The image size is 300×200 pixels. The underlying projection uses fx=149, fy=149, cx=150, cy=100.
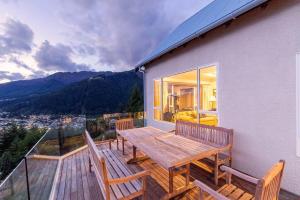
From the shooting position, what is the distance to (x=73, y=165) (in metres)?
3.78

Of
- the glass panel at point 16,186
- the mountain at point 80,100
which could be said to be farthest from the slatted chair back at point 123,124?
the mountain at point 80,100

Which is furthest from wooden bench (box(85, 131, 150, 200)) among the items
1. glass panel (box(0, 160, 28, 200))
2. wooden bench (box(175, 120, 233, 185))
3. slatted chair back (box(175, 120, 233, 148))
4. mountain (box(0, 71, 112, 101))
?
mountain (box(0, 71, 112, 101))

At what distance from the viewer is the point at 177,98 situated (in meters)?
7.12

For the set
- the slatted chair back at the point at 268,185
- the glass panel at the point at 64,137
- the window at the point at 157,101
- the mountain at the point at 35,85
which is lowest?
the glass panel at the point at 64,137

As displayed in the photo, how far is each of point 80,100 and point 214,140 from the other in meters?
31.5

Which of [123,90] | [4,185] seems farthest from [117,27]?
[123,90]

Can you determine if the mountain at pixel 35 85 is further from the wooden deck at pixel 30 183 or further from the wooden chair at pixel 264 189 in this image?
the wooden chair at pixel 264 189

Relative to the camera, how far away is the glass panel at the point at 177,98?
19.7 ft

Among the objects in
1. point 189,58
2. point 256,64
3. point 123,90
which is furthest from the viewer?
point 123,90

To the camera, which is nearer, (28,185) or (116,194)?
(116,194)

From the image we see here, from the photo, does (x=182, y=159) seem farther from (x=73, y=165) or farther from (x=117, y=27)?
(x=117, y=27)

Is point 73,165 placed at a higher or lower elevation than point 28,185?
lower

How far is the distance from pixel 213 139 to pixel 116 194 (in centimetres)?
228

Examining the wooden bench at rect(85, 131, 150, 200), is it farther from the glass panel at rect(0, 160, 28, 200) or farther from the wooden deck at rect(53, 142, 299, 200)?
the glass panel at rect(0, 160, 28, 200)
